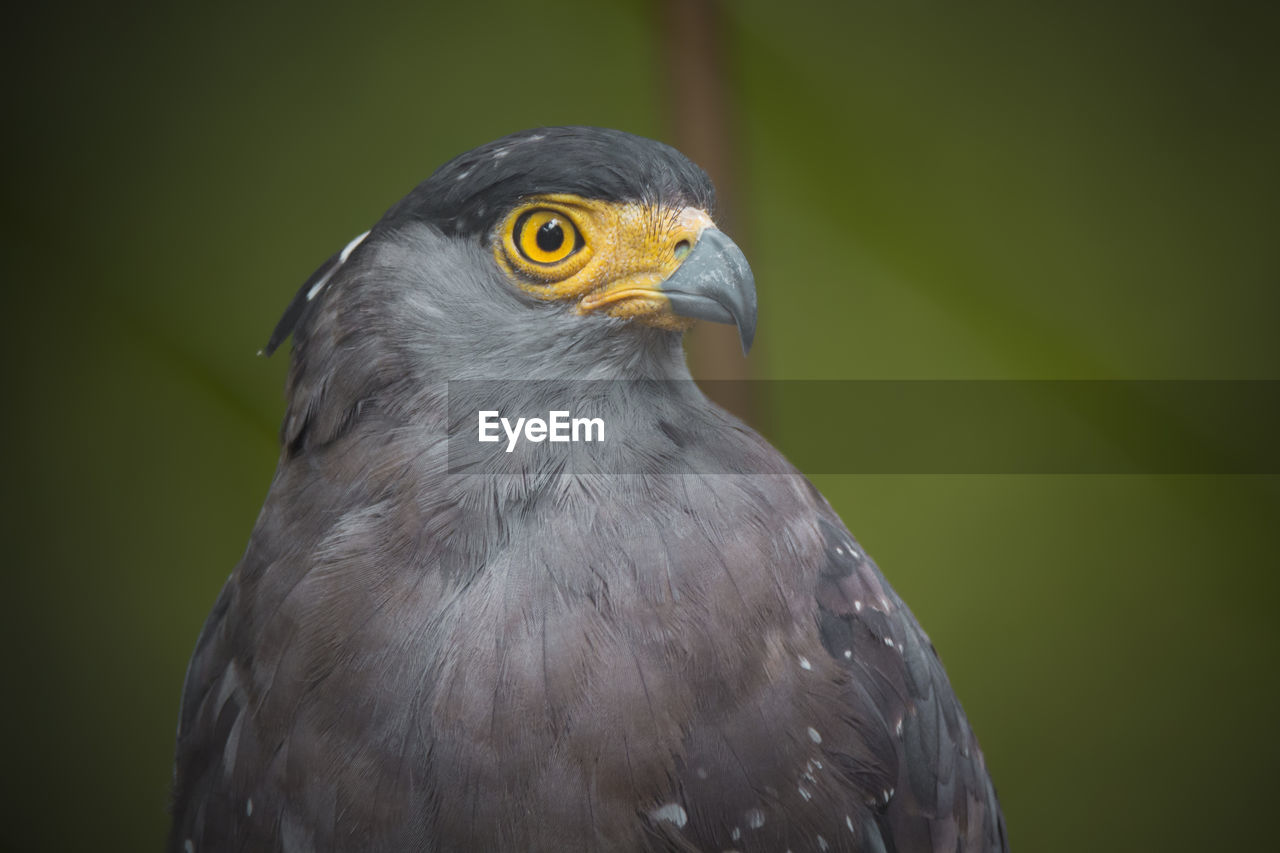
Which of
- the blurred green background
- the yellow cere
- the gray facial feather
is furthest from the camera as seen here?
the blurred green background

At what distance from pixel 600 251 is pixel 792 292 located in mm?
879

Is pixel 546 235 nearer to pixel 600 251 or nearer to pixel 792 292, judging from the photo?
pixel 600 251

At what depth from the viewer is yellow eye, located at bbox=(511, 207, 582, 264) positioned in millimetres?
1306

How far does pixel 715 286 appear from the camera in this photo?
1.28 meters

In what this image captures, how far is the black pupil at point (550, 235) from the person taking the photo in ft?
4.28

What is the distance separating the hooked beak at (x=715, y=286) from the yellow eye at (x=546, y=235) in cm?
13

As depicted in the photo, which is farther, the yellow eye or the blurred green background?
the blurred green background
